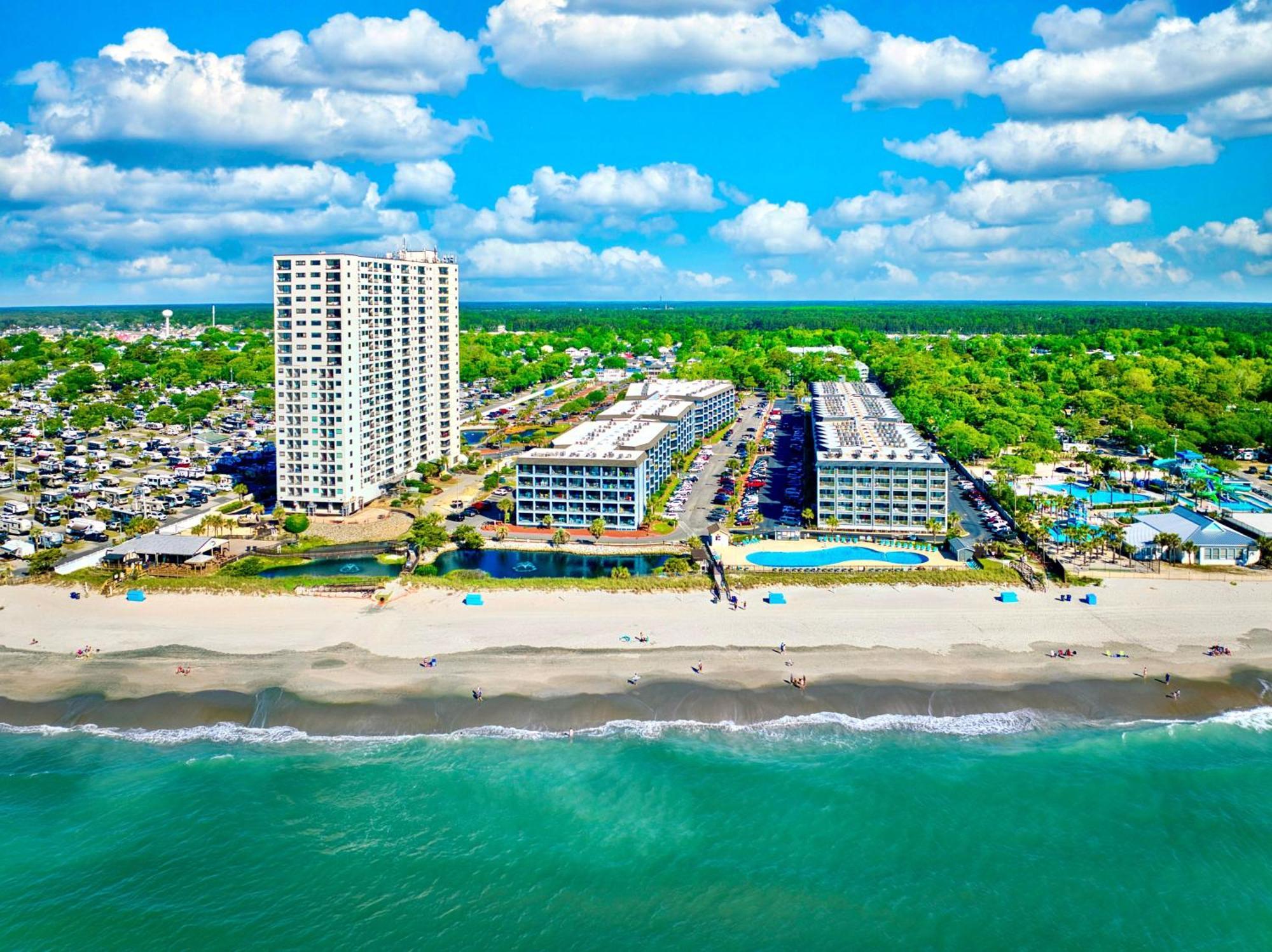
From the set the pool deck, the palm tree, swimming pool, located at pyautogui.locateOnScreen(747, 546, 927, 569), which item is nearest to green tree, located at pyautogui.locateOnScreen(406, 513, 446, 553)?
the pool deck

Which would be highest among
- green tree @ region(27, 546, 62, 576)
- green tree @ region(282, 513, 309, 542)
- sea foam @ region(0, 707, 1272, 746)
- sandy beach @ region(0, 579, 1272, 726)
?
green tree @ region(282, 513, 309, 542)

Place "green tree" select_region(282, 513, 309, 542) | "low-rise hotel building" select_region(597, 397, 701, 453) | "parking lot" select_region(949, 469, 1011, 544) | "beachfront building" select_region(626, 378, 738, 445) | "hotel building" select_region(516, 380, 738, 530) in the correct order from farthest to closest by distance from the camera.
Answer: "beachfront building" select_region(626, 378, 738, 445) < "low-rise hotel building" select_region(597, 397, 701, 453) < "hotel building" select_region(516, 380, 738, 530) < "parking lot" select_region(949, 469, 1011, 544) < "green tree" select_region(282, 513, 309, 542)

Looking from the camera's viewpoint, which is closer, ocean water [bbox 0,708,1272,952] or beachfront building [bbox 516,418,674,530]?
ocean water [bbox 0,708,1272,952]

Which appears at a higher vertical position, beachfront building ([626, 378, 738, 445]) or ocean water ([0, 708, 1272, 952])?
beachfront building ([626, 378, 738, 445])

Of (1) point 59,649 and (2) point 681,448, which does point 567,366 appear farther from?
(1) point 59,649

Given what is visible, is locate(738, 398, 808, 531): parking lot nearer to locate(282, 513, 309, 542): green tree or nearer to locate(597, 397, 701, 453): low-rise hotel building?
locate(597, 397, 701, 453): low-rise hotel building

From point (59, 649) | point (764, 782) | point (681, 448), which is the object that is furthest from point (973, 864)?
point (681, 448)

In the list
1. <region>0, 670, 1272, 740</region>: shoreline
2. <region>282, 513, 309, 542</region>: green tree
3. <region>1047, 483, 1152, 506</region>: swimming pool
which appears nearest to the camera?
<region>0, 670, 1272, 740</region>: shoreline
